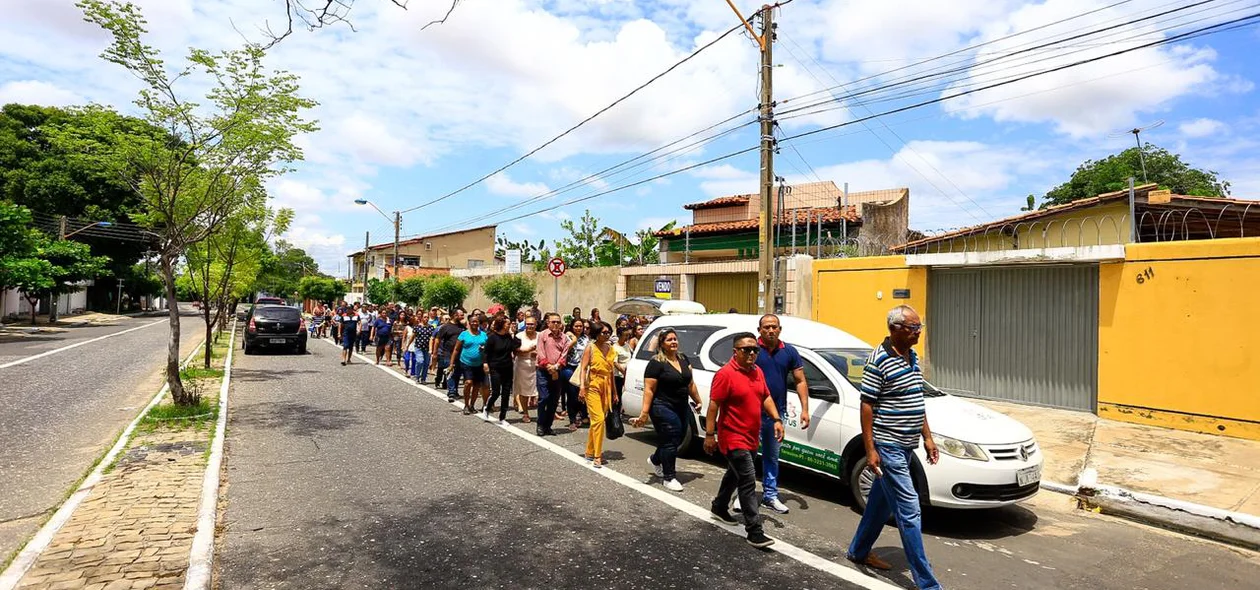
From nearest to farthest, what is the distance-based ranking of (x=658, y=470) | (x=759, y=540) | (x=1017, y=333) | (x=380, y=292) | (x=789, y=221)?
1. (x=759, y=540)
2. (x=658, y=470)
3. (x=1017, y=333)
4. (x=789, y=221)
5. (x=380, y=292)

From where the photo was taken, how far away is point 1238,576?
15.4ft

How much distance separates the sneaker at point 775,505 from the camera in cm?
568

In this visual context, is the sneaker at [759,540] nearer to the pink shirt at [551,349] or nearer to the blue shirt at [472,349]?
the pink shirt at [551,349]

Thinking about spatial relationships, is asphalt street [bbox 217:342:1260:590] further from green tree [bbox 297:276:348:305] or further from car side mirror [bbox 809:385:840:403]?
green tree [bbox 297:276:348:305]

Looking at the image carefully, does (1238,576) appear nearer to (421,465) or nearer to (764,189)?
(421,465)

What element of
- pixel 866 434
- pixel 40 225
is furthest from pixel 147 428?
pixel 40 225

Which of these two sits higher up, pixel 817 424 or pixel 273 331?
pixel 273 331

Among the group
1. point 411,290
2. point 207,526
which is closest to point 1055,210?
point 207,526

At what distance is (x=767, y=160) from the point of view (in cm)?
1144

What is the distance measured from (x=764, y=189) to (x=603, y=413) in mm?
5711

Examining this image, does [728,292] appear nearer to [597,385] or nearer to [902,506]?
[597,385]

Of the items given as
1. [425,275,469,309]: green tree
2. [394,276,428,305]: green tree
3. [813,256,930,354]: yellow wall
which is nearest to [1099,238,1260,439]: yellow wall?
[813,256,930,354]: yellow wall

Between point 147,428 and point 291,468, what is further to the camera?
point 147,428

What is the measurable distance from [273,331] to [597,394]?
16.0 meters
